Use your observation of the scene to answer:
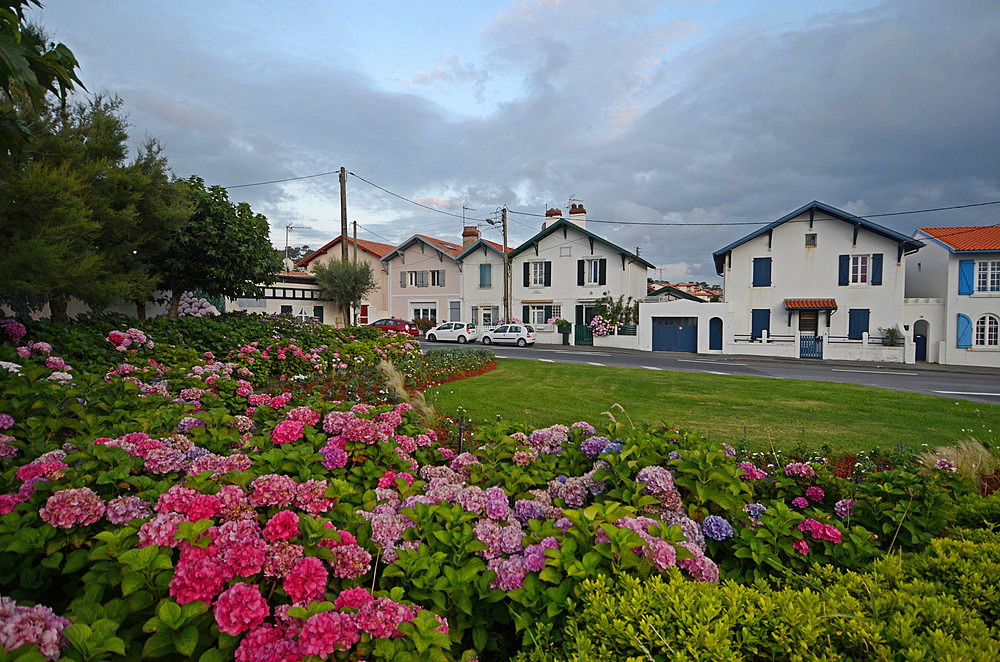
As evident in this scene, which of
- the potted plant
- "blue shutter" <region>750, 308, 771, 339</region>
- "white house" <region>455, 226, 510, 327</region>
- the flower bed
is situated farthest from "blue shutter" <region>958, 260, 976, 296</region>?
the flower bed

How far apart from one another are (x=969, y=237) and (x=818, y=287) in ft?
24.6

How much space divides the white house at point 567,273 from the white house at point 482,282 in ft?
5.01

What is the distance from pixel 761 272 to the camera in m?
29.4

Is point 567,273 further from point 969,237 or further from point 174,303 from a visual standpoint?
point 174,303

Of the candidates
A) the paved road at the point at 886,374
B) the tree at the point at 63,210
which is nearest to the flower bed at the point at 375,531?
the tree at the point at 63,210

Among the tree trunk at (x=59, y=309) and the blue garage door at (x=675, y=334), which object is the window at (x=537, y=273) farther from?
the tree trunk at (x=59, y=309)

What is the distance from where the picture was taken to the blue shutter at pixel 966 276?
81.2 feet

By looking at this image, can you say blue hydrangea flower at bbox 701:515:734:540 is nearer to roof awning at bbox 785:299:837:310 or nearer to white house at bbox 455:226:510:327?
roof awning at bbox 785:299:837:310

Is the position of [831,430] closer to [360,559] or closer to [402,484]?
[402,484]

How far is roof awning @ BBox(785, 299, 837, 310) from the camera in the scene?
1081 inches

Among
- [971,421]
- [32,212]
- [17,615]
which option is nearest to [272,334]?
[32,212]

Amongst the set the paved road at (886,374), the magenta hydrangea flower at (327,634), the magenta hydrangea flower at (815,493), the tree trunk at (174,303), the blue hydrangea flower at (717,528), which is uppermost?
the tree trunk at (174,303)

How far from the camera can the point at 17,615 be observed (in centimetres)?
147

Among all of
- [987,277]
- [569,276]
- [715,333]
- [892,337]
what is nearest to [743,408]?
[715,333]
